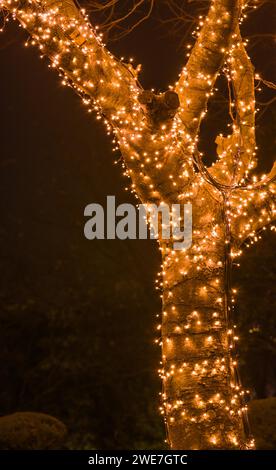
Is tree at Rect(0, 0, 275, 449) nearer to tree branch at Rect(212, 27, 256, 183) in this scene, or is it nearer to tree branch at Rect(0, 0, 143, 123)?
tree branch at Rect(0, 0, 143, 123)

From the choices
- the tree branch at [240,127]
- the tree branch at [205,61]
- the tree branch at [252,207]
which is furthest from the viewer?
the tree branch at [240,127]

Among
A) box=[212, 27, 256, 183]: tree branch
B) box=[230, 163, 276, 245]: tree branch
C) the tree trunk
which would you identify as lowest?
the tree trunk

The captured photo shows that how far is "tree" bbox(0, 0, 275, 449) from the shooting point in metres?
4.96

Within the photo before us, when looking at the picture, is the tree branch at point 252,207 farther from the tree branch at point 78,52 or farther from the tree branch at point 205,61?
the tree branch at point 78,52

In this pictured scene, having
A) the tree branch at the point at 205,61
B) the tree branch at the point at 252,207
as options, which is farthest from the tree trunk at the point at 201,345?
the tree branch at the point at 205,61

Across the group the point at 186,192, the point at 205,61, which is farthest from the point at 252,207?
the point at 205,61

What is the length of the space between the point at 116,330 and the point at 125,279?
2.71 feet

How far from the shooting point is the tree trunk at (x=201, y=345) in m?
4.88

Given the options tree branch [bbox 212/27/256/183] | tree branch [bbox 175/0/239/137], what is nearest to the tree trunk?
tree branch [bbox 212/27/256/183]

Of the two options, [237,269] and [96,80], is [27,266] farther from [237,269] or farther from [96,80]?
[96,80]

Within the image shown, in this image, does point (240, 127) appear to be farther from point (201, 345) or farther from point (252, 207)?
point (201, 345)

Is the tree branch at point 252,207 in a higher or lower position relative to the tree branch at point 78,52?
lower

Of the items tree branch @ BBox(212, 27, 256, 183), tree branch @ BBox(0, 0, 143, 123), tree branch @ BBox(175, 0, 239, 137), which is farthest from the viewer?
tree branch @ BBox(212, 27, 256, 183)

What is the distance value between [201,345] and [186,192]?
1118 mm
